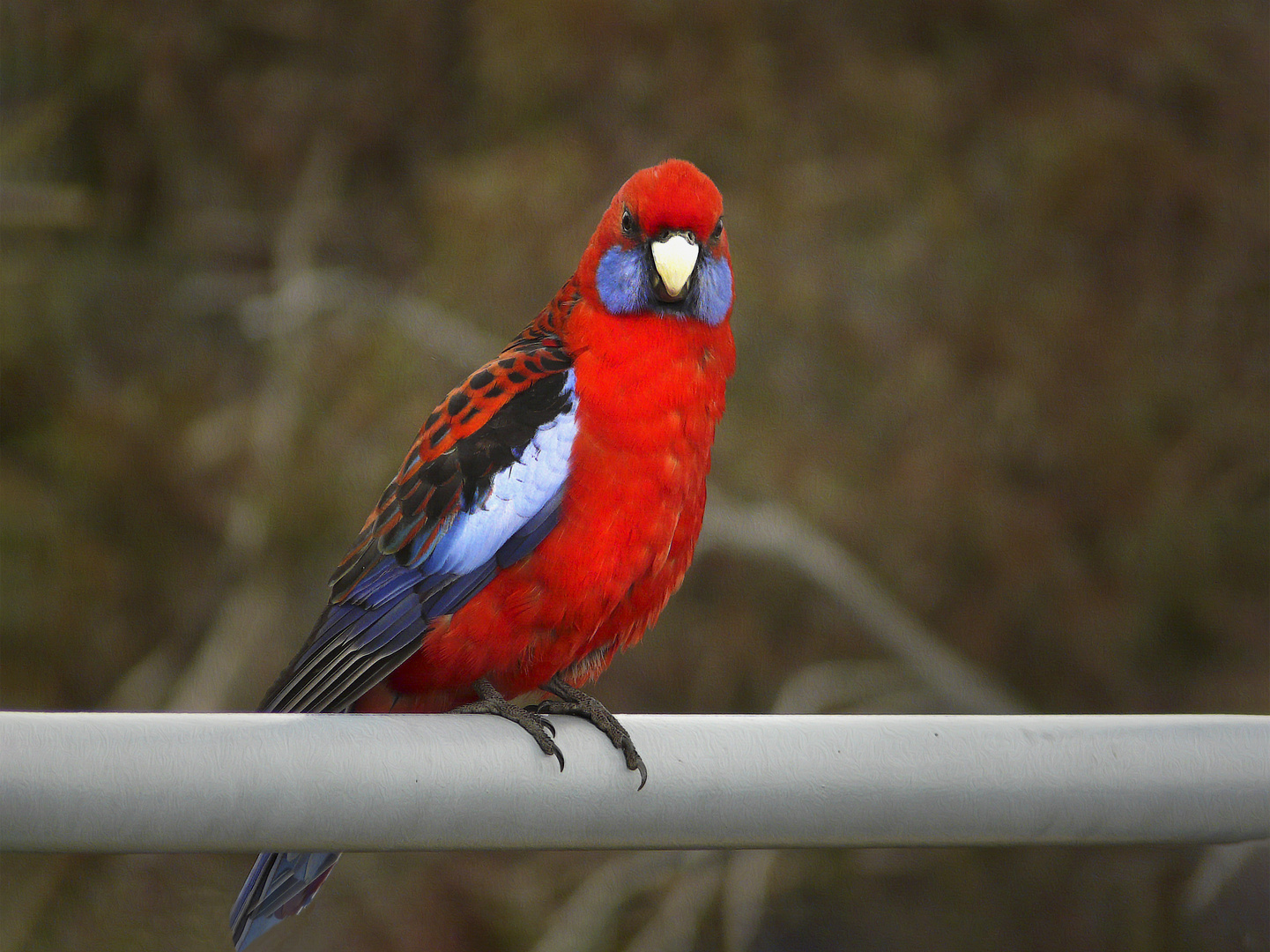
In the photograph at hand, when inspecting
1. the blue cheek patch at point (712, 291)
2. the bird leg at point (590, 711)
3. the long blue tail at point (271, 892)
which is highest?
the blue cheek patch at point (712, 291)

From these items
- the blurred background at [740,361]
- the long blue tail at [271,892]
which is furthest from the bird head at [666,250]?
the blurred background at [740,361]

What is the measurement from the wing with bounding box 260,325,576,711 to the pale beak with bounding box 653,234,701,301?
0.10 m

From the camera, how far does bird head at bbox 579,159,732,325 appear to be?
2.65ft

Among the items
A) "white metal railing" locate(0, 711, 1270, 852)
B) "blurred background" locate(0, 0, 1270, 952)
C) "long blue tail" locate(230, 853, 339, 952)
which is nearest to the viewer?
"white metal railing" locate(0, 711, 1270, 852)

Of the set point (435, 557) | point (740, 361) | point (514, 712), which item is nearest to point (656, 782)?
point (514, 712)

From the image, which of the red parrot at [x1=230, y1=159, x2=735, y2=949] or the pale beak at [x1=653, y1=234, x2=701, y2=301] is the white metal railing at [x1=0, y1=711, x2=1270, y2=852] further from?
the pale beak at [x1=653, y1=234, x2=701, y2=301]

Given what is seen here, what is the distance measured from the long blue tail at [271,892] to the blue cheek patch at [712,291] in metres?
0.47

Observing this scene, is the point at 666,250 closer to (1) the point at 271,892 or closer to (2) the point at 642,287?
(2) the point at 642,287

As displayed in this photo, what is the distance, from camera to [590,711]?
77 cm

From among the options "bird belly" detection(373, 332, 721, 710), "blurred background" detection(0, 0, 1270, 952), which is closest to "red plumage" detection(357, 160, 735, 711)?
"bird belly" detection(373, 332, 721, 710)

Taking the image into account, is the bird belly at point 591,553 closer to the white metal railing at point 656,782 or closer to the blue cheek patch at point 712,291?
the blue cheek patch at point 712,291

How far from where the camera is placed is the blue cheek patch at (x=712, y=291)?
0.83 m

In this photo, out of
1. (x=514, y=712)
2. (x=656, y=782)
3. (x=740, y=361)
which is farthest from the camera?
(x=740, y=361)

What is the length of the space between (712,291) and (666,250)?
0.06 m
